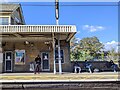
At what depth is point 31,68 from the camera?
81.8 feet

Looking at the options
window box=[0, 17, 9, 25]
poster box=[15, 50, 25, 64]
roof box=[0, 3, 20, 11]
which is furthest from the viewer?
roof box=[0, 3, 20, 11]

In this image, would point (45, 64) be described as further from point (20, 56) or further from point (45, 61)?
point (20, 56)

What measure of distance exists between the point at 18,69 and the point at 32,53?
1.87 meters

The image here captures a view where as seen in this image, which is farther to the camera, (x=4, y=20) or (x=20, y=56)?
(x=4, y=20)

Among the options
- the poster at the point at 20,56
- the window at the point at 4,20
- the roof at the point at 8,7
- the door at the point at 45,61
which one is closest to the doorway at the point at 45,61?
the door at the point at 45,61

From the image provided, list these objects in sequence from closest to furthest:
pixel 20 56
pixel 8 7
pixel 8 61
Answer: pixel 20 56 < pixel 8 61 < pixel 8 7

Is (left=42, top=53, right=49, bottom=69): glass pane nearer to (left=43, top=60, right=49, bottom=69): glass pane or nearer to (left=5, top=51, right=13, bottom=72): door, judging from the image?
(left=43, top=60, right=49, bottom=69): glass pane

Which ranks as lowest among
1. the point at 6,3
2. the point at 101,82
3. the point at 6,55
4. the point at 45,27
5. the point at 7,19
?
the point at 101,82

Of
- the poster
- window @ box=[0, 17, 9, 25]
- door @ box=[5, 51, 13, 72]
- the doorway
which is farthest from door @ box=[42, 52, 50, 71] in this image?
window @ box=[0, 17, 9, 25]

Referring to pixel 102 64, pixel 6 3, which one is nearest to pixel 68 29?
pixel 102 64

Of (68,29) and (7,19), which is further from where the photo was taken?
(7,19)

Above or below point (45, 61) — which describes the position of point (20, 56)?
above

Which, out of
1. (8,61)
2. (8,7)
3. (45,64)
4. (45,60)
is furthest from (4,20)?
(45,64)

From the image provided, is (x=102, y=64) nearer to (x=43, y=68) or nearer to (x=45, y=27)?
(x=43, y=68)
